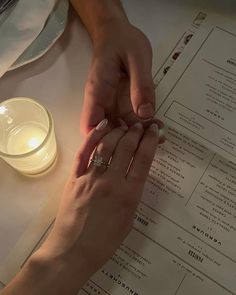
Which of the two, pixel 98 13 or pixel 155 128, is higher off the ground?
pixel 98 13

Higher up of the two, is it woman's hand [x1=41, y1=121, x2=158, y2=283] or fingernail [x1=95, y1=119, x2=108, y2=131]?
fingernail [x1=95, y1=119, x2=108, y2=131]

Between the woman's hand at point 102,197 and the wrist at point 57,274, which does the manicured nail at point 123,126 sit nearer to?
the woman's hand at point 102,197

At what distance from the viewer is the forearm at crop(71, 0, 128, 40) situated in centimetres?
69

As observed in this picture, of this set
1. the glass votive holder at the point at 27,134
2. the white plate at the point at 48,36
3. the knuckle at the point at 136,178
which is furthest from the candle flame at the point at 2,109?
the knuckle at the point at 136,178

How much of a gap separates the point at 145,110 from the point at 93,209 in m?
0.15

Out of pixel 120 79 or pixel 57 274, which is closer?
pixel 57 274

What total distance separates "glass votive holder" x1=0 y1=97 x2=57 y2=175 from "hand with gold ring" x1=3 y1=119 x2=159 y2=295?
5cm

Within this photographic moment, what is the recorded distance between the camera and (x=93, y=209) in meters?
0.56

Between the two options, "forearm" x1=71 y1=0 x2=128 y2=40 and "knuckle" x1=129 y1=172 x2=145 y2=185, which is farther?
"forearm" x1=71 y1=0 x2=128 y2=40

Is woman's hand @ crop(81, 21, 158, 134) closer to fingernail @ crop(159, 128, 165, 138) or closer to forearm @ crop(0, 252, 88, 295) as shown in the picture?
fingernail @ crop(159, 128, 165, 138)

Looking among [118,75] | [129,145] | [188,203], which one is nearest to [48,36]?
[118,75]

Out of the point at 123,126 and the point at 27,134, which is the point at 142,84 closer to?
the point at 123,126

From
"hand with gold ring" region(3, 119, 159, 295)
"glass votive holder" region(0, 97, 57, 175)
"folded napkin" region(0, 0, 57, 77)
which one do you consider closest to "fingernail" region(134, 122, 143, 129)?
"hand with gold ring" region(3, 119, 159, 295)

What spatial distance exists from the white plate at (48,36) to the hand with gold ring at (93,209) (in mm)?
186
